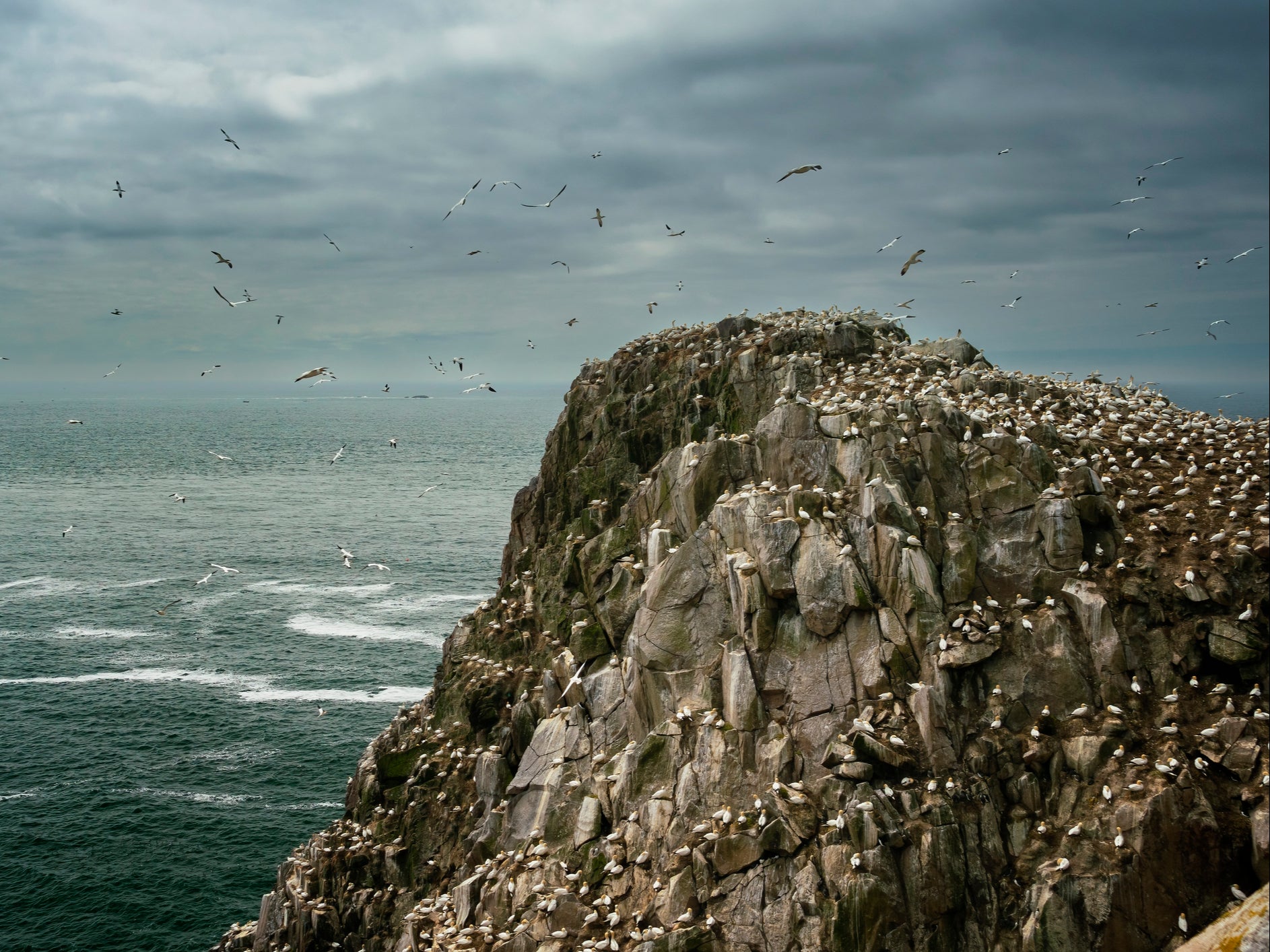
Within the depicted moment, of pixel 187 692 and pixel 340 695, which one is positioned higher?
pixel 187 692

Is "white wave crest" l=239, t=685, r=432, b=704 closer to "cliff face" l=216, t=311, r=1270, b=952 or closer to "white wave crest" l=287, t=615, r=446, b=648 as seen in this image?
"white wave crest" l=287, t=615, r=446, b=648

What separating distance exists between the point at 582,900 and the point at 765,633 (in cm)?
1107

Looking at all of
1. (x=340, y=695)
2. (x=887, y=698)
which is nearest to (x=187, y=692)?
(x=340, y=695)

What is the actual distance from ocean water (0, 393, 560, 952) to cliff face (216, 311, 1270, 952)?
18360 mm

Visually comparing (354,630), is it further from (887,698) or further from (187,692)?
(887,698)

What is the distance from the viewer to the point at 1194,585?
93.8 feet

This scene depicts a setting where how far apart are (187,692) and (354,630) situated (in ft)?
63.7

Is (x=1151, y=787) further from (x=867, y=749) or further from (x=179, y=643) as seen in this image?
(x=179, y=643)

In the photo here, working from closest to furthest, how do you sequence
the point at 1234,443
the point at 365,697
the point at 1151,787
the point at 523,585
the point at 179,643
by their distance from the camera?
1. the point at 1151,787
2. the point at 1234,443
3. the point at 523,585
4. the point at 365,697
5. the point at 179,643

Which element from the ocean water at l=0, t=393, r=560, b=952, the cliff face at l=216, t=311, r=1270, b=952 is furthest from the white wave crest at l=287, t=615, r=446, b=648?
the cliff face at l=216, t=311, r=1270, b=952

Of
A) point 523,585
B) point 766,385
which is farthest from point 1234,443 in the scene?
point 523,585

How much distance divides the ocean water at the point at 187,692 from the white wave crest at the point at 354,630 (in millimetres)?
345

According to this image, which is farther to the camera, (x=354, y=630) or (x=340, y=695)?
(x=354, y=630)

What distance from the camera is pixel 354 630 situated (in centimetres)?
9812
